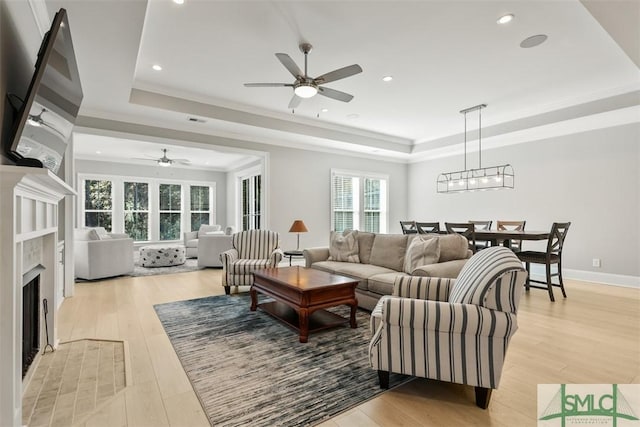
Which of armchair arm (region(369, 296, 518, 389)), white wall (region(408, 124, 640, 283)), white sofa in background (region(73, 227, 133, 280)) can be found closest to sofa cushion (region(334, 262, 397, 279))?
armchair arm (region(369, 296, 518, 389))

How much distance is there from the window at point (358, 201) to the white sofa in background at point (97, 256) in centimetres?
414

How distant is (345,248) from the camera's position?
14.4 feet

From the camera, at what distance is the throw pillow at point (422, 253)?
3.39 metres

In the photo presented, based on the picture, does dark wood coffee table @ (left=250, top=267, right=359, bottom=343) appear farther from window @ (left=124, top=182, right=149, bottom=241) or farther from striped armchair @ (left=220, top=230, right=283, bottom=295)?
window @ (left=124, top=182, right=149, bottom=241)

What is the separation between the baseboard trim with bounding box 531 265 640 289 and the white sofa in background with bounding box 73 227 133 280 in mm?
7298

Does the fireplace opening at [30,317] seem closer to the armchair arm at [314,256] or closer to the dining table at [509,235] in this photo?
the armchair arm at [314,256]

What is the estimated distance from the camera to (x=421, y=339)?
1.88 m

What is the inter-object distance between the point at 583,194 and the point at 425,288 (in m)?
4.64

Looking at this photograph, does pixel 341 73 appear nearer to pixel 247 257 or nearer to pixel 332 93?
pixel 332 93

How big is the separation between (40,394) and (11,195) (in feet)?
4.52

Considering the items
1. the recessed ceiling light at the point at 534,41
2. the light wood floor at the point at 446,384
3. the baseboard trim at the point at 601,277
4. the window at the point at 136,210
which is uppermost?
the recessed ceiling light at the point at 534,41

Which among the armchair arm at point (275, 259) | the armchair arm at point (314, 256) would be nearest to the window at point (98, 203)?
the armchair arm at point (275, 259)

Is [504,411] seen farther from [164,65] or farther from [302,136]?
[302,136]

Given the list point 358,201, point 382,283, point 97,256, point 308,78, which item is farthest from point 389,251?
point 97,256
